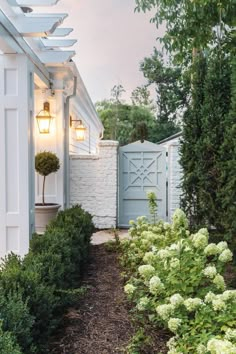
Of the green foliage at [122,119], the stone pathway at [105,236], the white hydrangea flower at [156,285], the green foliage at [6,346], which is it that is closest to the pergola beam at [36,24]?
the white hydrangea flower at [156,285]

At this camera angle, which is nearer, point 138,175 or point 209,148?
point 209,148

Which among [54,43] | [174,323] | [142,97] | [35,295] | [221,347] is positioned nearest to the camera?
[221,347]

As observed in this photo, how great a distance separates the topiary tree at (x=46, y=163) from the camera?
21.9 ft

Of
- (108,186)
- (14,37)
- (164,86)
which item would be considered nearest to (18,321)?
(14,37)

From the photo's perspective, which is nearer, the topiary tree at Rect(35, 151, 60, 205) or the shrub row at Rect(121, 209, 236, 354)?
the shrub row at Rect(121, 209, 236, 354)

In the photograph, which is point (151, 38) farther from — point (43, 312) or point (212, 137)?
point (43, 312)

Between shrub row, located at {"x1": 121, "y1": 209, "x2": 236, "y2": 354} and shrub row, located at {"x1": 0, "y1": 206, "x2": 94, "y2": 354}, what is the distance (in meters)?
0.55

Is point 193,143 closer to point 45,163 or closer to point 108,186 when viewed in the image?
point 45,163

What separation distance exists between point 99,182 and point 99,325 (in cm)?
550

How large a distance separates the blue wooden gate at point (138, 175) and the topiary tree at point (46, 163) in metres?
1.98

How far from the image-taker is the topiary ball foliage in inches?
263

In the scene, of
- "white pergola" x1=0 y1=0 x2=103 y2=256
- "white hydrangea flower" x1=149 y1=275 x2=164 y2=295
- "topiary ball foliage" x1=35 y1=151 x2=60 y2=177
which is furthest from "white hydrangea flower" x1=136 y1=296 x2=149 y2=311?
"topiary ball foliage" x1=35 y1=151 x2=60 y2=177

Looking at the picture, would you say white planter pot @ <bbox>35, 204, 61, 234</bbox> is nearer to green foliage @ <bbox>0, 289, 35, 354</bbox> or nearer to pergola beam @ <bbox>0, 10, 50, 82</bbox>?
pergola beam @ <bbox>0, 10, 50, 82</bbox>

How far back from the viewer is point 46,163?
6.71m
